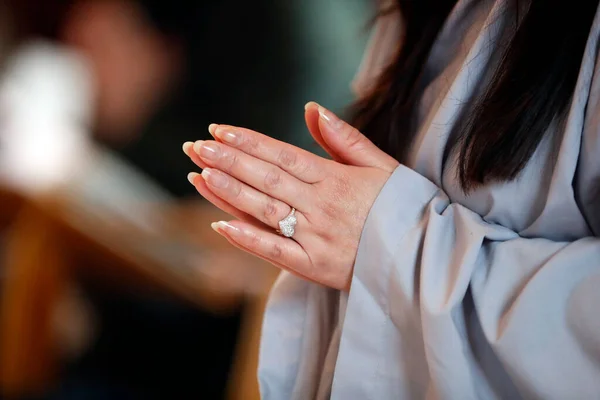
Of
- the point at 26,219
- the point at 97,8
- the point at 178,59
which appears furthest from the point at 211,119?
the point at 26,219

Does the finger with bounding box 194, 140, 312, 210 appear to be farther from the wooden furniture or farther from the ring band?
the wooden furniture

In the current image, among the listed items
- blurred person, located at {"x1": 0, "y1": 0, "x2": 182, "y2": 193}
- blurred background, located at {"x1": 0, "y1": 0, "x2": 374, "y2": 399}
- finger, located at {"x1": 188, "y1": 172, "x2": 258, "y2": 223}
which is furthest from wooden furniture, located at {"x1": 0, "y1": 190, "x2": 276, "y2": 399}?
finger, located at {"x1": 188, "y1": 172, "x2": 258, "y2": 223}

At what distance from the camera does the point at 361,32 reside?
0.68 meters

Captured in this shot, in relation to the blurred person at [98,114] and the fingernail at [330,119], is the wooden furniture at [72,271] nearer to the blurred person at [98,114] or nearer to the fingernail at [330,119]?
the blurred person at [98,114]

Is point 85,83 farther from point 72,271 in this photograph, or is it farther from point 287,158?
point 287,158

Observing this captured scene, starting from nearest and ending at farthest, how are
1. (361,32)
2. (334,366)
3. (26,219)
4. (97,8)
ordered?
(334,366) → (361,32) → (26,219) → (97,8)

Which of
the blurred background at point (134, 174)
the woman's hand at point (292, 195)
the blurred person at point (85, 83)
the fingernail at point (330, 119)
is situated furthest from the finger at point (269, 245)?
the blurred person at point (85, 83)

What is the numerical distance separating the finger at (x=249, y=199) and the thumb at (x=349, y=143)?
0.23 ft

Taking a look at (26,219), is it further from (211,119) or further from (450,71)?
(450,71)

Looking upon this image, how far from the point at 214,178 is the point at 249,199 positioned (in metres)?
0.03

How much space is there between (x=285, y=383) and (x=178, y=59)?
170 centimetres

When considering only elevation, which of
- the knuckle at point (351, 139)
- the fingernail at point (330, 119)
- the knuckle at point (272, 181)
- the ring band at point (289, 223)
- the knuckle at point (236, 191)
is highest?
the fingernail at point (330, 119)

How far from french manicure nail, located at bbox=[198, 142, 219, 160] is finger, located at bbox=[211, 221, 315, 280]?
2.3 inches

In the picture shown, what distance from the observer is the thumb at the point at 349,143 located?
463mm
